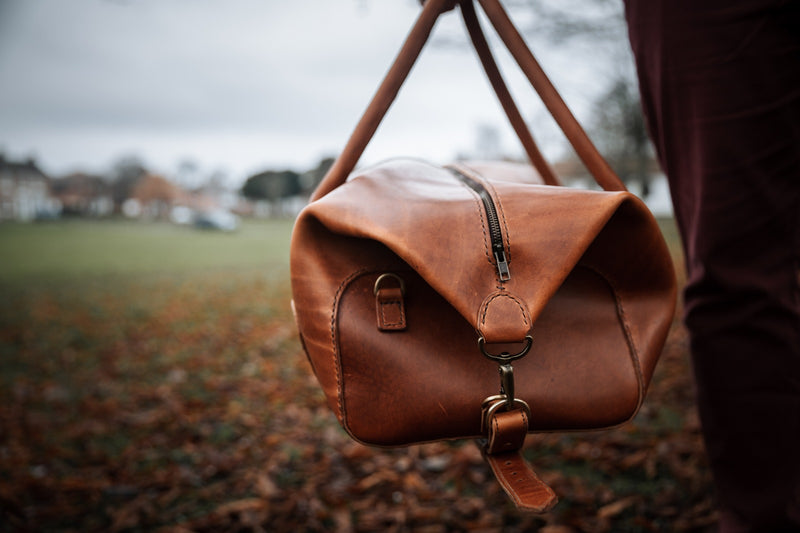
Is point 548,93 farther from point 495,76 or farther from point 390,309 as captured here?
point 390,309

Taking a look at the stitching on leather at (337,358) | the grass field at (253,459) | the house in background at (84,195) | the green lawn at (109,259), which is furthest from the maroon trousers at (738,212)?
the house in background at (84,195)

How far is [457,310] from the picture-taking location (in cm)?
77

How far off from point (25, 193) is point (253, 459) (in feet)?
151

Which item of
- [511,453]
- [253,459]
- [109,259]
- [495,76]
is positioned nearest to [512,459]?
[511,453]

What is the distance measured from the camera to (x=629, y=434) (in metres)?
2.50

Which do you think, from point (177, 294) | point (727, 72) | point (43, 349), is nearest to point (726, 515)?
point (727, 72)

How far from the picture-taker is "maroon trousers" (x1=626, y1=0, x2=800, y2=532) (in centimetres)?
87

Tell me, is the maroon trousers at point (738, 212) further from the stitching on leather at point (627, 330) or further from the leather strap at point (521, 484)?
the leather strap at point (521, 484)

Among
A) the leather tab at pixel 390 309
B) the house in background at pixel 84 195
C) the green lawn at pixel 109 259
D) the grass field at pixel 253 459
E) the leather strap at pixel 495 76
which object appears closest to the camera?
the leather tab at pixel 390 309

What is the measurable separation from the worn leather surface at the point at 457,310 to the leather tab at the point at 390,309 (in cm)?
2

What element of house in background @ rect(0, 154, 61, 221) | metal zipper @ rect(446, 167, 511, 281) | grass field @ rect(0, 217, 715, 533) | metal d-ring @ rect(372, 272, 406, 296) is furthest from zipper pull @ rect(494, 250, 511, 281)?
house in background @ rect(0, 154, 61, 221)

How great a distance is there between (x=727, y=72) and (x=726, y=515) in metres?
0.92

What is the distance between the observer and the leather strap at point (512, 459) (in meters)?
0.73

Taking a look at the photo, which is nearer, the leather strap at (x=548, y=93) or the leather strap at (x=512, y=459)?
the leather strap at (x=512, y=459)
